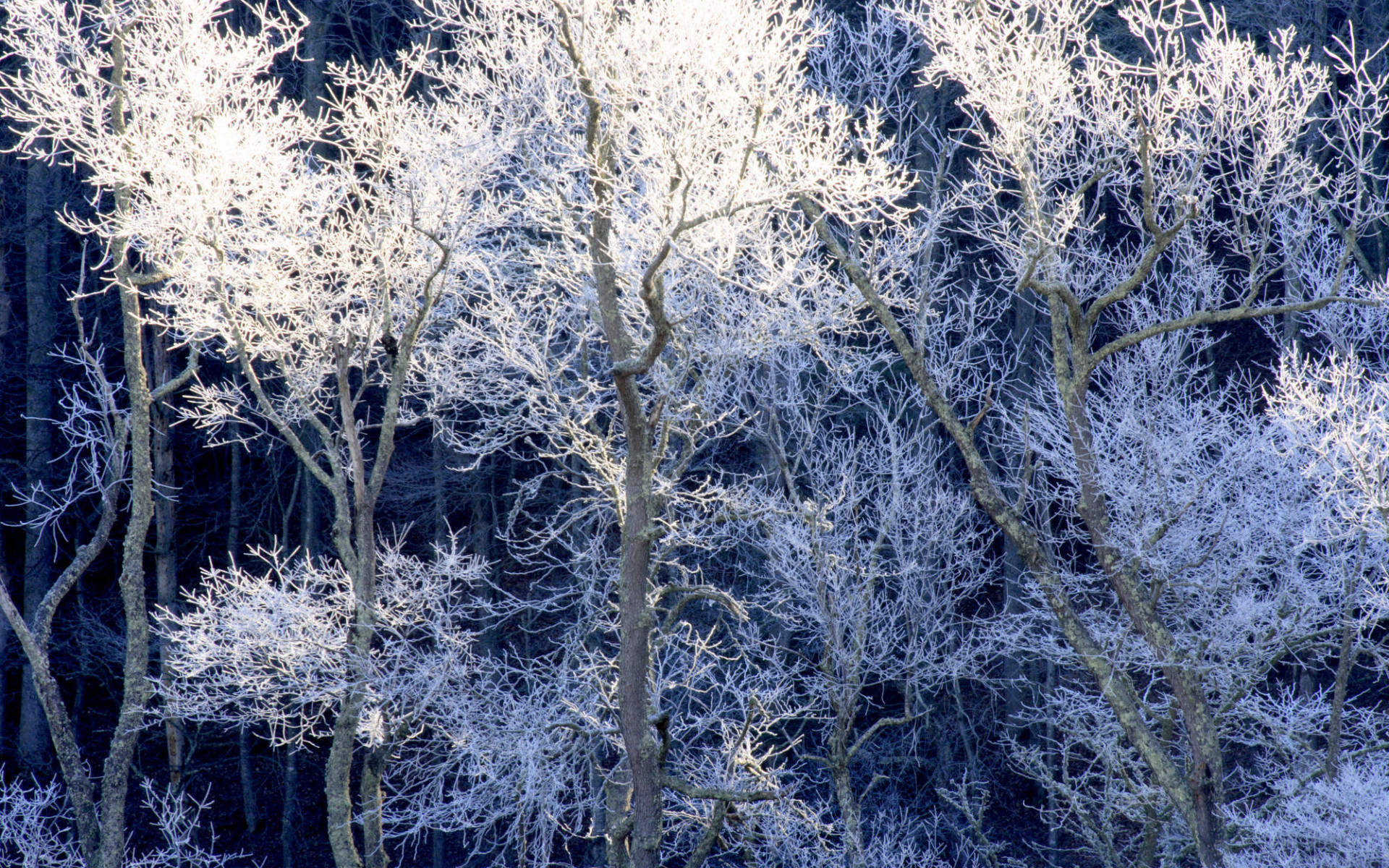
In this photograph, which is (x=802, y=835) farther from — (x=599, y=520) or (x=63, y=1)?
(x=63, y=1)

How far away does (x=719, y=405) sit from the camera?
11.6 metres

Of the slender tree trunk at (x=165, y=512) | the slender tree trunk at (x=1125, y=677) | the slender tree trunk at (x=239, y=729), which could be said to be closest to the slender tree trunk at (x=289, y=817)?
the slender tree trunk at (x=239, y=729)

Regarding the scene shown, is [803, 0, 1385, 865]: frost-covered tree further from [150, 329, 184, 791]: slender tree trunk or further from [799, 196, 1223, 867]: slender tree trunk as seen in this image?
[150, 329, 184, 791]: slender tree trunk

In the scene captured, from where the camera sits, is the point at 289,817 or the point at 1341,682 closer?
the point at 1341,682

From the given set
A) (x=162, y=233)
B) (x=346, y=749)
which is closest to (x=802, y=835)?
(x=346, y=749)

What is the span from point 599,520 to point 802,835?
453 cm

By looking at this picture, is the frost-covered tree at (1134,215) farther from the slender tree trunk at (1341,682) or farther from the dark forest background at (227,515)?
the dark forest background at (227,515)

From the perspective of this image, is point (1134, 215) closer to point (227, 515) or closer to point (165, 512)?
point (165, 512)

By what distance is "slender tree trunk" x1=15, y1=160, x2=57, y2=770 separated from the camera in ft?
41.0

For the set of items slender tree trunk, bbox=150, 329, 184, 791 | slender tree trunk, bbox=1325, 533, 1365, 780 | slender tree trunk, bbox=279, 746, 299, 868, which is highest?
slender tree trunk, bbox=150, 329, 184, 791

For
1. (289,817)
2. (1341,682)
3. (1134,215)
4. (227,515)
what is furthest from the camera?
(227,515)

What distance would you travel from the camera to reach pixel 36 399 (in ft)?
42.0

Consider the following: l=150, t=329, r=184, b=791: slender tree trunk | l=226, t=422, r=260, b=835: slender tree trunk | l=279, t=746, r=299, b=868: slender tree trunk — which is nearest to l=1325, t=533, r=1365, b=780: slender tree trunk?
l=279, t=746, r=299, b=868: slender tree trunk

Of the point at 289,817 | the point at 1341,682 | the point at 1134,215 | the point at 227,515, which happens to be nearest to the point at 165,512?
the point at 227,515
